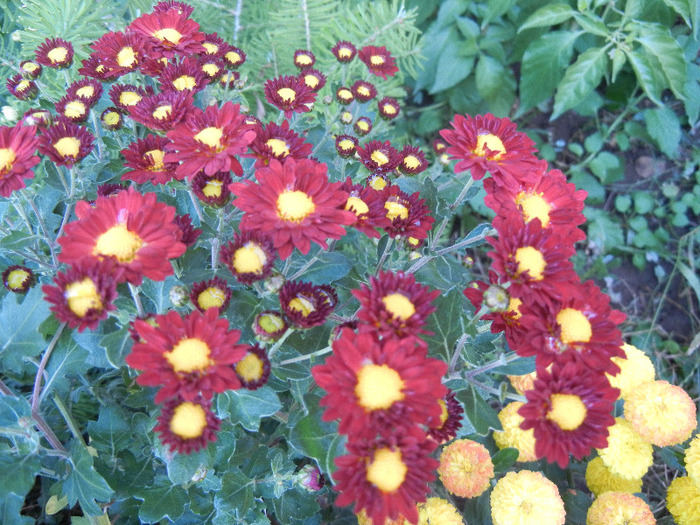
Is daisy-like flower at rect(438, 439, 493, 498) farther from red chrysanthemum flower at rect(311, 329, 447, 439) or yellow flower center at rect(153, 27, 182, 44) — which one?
yellow flower center at rect(153, 27, 182, 44)

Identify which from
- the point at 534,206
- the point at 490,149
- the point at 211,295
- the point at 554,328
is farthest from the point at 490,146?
the point at 211,295

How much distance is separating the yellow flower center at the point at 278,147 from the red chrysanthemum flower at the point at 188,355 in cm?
42

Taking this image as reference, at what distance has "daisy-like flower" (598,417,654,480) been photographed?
47.8 inches

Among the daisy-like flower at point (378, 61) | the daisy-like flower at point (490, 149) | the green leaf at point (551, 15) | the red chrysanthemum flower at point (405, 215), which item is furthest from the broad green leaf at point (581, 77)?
the red chrysanthemum flower at point (405, 215)

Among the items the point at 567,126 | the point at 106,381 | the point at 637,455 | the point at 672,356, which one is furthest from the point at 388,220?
the point at 567,126

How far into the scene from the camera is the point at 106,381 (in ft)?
5.01

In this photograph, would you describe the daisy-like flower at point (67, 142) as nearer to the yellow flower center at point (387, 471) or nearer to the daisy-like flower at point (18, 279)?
the daisy-like flower at point (18, 279)

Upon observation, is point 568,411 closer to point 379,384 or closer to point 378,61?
point 379,384

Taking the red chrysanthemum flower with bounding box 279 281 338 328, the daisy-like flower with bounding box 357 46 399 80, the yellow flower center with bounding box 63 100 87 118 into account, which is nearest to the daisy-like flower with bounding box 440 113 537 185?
the red chrysanthemum flower with bounding box 279 281 338 328

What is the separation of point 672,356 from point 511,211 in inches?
64.9

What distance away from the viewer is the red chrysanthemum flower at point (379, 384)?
0.78 metres

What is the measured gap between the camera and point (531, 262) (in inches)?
35.4

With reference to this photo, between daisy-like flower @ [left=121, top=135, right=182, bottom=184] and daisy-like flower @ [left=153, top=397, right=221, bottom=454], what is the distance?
1.53ft

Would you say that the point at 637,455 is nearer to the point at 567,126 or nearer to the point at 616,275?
the point at 616,275
